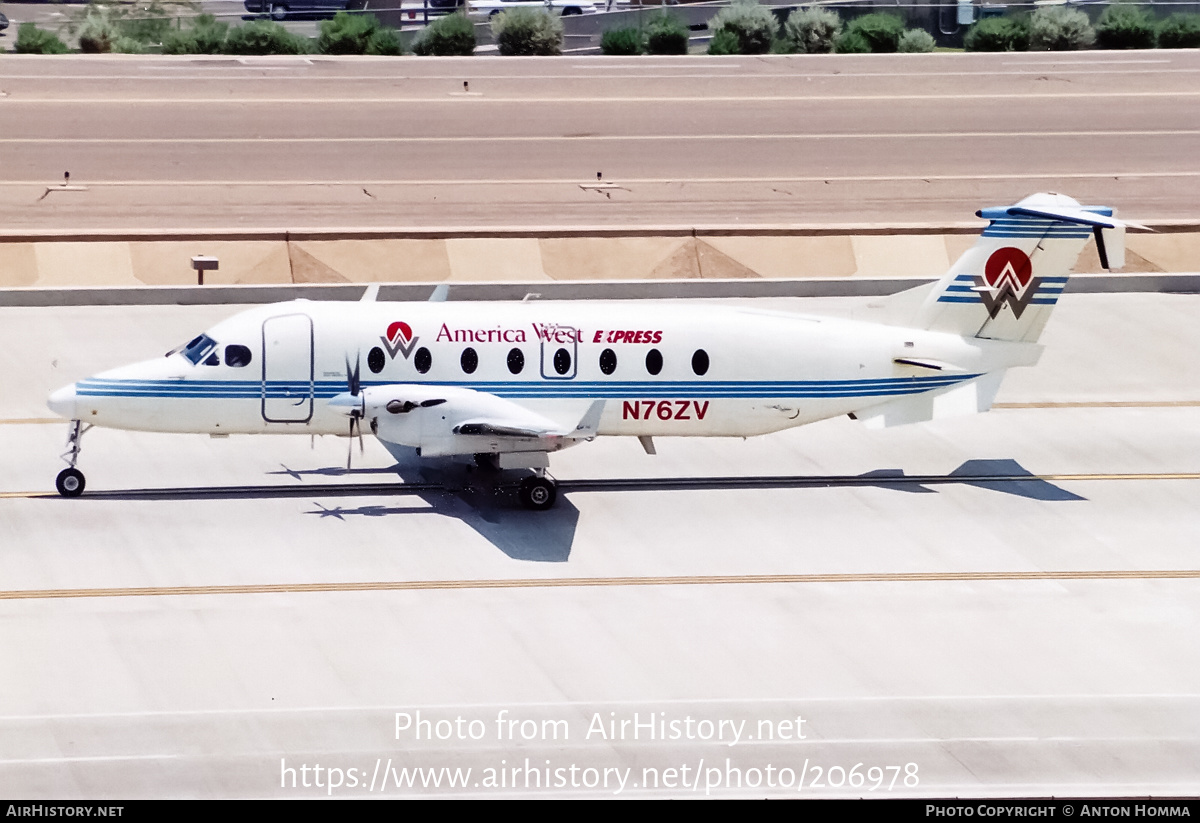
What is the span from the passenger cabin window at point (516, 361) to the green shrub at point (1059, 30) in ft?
143

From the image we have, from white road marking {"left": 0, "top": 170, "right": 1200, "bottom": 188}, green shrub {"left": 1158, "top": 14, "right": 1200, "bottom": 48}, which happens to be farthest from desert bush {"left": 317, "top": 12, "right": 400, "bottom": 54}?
green shrub {"left": 1158, "top": 14, "right": 1200, "bottom": 48}

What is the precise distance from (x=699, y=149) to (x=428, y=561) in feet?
89.4

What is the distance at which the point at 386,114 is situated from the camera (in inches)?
1945

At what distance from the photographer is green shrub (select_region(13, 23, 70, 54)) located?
5738cm

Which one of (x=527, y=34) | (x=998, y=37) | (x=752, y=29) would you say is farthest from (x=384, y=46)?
(x=998, y=37)

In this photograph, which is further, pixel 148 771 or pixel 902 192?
pixel 902 192

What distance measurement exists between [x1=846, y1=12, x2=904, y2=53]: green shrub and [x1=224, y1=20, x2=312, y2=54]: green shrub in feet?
67.2

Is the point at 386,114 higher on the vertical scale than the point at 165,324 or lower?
higher

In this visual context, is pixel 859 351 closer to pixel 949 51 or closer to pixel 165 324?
pixel 165 324

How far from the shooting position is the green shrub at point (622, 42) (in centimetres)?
5966

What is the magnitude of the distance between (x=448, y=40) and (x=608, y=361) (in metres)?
38.4

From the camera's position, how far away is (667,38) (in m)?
60.0

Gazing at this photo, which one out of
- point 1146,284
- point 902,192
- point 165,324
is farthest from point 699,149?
point 165,324

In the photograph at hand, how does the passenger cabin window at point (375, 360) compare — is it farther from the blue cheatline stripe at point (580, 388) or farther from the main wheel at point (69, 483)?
the main wheel at point (69, 483)
